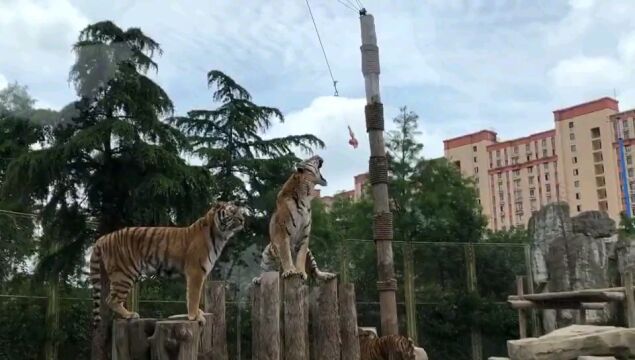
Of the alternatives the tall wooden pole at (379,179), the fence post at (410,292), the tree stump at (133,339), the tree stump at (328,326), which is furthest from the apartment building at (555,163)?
the tree stump at (133,339)

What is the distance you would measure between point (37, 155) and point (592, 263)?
925 centimetres

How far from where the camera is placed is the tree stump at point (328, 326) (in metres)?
4.21

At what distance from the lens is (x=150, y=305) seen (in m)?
8.87

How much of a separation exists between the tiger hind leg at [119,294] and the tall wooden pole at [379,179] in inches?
83.6

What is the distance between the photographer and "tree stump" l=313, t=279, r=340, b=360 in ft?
13.8

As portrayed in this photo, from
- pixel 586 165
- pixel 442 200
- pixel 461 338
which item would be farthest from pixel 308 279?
pixel 586 165

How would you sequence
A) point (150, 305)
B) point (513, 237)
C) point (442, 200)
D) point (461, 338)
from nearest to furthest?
point (150, 305), point (461, 338), point (442, 200), point (513, 237)

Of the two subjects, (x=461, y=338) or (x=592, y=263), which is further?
(x=592, y=263)

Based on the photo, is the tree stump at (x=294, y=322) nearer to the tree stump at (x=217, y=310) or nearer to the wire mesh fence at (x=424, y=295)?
the tree stump at (x=217, y=310)

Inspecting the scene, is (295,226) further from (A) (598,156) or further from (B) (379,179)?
(A) (598,156)

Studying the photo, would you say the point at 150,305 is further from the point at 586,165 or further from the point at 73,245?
the point at 586,165

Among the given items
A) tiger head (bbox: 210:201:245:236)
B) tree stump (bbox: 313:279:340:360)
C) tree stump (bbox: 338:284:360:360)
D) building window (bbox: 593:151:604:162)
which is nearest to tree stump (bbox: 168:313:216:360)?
tiger head (bbox: 210:201:245:236)

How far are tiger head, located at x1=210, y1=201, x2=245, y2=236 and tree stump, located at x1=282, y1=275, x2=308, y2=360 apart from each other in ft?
1.66

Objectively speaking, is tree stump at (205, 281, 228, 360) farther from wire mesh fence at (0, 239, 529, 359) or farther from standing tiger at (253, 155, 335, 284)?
wire mesh fence at (0, 239, 529, 359)
